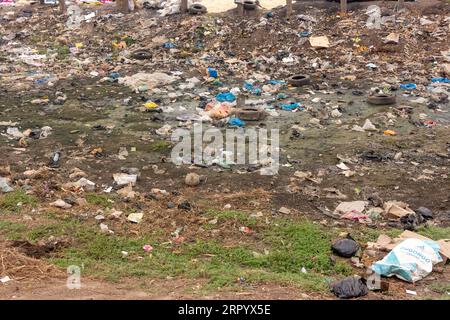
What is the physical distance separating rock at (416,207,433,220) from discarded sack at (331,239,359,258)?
1.04m

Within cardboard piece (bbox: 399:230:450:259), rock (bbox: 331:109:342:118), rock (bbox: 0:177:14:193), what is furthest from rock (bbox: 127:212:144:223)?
rock (bbox: 331:109:342:118)

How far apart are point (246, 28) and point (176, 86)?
→ 3311 millimetres

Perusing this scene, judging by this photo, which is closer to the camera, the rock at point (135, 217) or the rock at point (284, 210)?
the rock at point (135, 217)

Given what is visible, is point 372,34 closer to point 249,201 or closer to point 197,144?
point 197,144

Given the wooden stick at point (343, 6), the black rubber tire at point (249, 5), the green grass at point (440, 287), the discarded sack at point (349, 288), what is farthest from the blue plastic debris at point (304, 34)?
the discarded sack at point (349, 288)

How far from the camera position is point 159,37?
12.0m

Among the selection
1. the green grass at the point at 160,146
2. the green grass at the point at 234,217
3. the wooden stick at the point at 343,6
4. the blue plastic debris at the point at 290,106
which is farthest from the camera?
the wooden stick at the point at 343,6

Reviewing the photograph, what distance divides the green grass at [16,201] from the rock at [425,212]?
3.56 m

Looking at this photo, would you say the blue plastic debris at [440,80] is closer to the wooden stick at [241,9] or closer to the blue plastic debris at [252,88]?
the blue plastic debris at [252,88]

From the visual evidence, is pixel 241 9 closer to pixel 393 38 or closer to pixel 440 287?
pixel 393 38

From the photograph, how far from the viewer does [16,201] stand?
16.7ft

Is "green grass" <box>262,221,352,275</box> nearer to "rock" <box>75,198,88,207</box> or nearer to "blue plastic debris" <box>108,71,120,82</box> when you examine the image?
"rock" <box>75,198,88,207</box>

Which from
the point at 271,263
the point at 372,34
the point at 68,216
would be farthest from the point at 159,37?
the point at 271,263

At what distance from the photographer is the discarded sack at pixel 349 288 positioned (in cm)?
342
